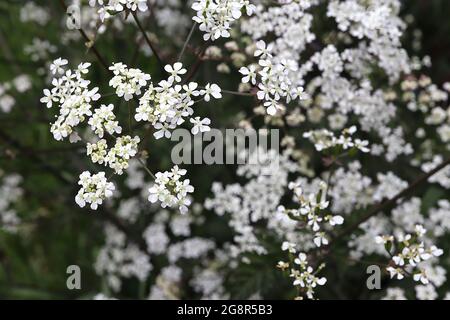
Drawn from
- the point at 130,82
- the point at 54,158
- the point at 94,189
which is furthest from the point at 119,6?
the point at 54,158

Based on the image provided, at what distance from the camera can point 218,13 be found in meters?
2.70

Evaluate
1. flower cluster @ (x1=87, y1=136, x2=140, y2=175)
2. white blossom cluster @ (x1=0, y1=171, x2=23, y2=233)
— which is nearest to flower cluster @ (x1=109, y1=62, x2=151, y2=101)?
flower cluster @ (x1=87, y1=136, x2=140, y2=175)

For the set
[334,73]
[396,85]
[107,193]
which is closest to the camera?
[107,193]

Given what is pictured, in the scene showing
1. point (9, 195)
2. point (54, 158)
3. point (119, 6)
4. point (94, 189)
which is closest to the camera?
point (94, 189)

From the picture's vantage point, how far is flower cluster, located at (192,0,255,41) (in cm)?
265

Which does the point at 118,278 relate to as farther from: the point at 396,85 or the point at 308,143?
the point at 396,85

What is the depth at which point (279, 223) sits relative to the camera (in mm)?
3752

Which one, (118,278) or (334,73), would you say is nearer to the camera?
(334,73)

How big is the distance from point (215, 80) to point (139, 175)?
0.96 metres

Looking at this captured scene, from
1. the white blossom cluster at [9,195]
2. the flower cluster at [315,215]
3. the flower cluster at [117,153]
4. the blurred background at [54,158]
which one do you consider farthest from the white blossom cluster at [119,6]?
the white blossom cluster at [9,195]

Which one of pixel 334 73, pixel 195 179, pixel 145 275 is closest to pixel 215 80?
A: pixel 195 179

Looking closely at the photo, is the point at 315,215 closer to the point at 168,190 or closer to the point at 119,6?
the point at 168,190
